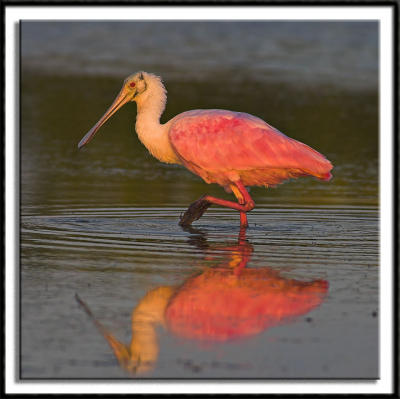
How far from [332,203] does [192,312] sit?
6.23 meters

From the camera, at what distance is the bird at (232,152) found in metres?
12.3

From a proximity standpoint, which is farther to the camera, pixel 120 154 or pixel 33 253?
pixel 120 154

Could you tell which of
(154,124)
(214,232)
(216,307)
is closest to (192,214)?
(214,232)

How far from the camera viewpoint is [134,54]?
31734 mm

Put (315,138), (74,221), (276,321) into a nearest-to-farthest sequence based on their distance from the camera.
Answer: (276,321), (74,221), (315,138)

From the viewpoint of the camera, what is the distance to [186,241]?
11.4m

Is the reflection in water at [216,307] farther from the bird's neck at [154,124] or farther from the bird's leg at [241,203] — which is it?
the bird's neck at [154,124]

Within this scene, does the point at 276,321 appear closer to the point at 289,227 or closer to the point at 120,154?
the point at 289,227

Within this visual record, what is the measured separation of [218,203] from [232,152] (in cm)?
60

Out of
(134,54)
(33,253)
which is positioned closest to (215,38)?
(134,54)

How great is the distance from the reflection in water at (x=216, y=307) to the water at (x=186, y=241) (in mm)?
26

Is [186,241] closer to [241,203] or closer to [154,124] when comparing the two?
[241,203]

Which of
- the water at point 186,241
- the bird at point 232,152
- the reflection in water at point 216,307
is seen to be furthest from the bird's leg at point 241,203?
the reflection in water at point 216,307

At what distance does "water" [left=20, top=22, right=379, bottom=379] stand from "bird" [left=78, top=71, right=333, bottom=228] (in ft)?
1.42
